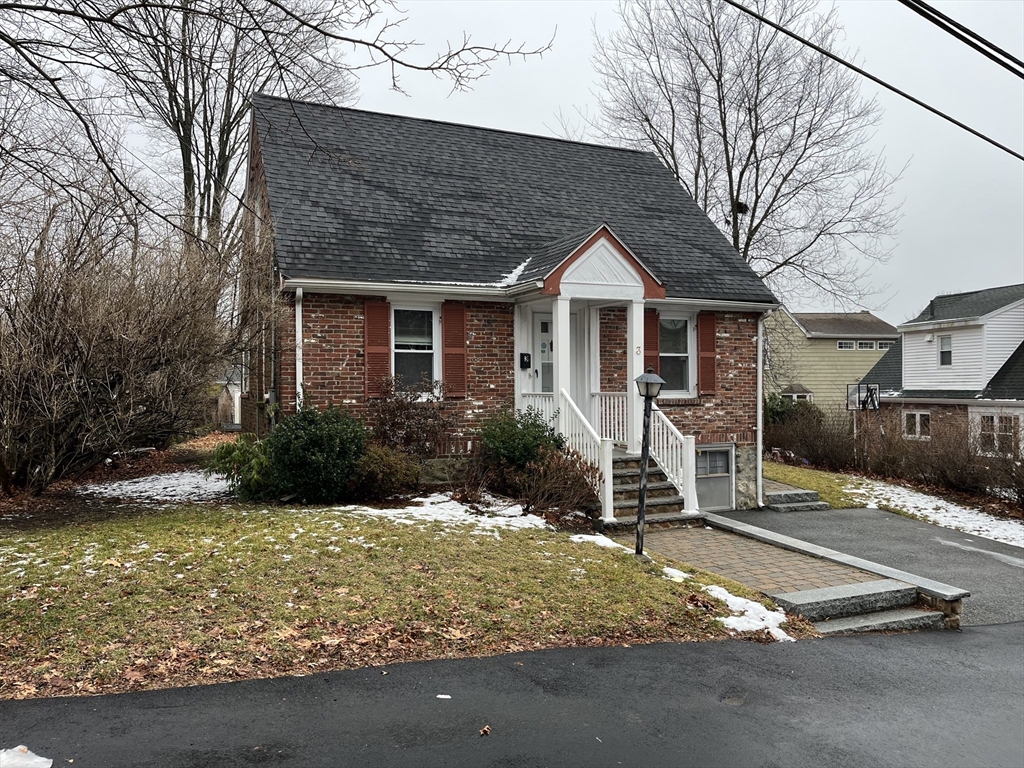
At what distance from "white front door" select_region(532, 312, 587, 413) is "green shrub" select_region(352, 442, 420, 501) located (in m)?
3.20

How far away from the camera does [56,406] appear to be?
27.5 feet

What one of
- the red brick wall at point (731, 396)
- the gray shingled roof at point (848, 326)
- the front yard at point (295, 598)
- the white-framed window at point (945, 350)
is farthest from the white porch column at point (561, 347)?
the gray shingled roof at point (848, 326)

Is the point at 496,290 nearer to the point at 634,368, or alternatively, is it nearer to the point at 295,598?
the point at 634,368

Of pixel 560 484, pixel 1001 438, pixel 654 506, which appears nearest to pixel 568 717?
pixel 560 484

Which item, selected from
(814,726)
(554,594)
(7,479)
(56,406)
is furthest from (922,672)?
(7,479)

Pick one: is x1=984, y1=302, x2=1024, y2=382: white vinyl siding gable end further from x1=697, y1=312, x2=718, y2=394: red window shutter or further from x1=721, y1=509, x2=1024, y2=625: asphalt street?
x1=697, y1=312, x2=718, y2=394: red window shutter

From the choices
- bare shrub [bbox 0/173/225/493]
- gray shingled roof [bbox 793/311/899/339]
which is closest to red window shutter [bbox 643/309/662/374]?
bare shrub [bbox 0/173/225/493]

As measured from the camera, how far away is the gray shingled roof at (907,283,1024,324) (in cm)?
2423

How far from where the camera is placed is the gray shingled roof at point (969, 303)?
24.2 meters

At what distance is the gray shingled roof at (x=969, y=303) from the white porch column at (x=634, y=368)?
58.2 ft

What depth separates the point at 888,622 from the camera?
7.06 meters

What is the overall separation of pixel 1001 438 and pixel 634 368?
27.8 feet

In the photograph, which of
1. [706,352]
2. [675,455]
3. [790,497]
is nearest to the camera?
[675,455]

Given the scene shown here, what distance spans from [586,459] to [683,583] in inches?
139
